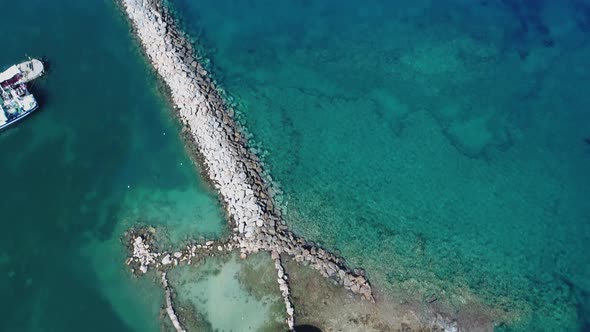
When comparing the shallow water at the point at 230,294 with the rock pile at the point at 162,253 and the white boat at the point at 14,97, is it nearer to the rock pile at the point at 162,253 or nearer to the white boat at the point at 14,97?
the rock pile at the point at 162,253

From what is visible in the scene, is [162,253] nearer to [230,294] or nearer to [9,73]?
[230,294]

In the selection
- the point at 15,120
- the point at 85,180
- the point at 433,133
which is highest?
the point at 15,120

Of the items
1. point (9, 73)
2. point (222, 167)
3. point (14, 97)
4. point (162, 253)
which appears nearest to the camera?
point (162, 253)

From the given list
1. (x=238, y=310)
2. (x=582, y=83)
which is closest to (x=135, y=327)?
(x=238, y=310)

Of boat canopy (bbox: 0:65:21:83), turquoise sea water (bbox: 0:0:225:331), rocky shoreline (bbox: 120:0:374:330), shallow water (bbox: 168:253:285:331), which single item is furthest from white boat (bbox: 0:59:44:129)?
shallow water (bbox: 168:253:285:331)

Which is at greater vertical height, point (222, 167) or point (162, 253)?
point (222, 167)

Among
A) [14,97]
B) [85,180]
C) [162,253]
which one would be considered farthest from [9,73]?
[162,253]

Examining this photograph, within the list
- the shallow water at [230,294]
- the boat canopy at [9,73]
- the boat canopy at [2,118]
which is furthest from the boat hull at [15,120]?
the shallow water at [230,294]

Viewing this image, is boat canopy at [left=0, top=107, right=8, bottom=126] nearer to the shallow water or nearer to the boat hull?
the boat hull

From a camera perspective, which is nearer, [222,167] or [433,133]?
[222,167]
